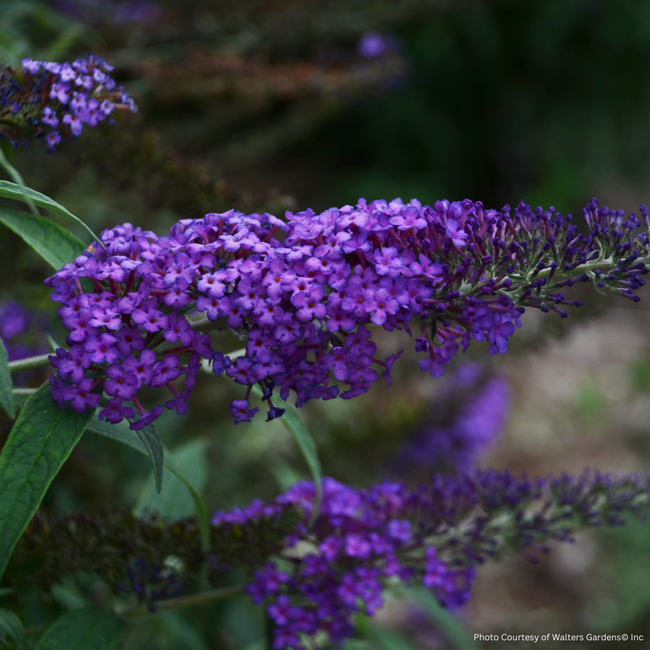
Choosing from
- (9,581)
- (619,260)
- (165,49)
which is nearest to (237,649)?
(9,581)

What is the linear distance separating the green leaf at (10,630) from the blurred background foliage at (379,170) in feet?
0.43

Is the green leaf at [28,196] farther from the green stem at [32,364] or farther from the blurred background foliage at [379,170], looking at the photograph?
the blurred background foliage at [379,170]

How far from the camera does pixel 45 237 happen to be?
1062mm

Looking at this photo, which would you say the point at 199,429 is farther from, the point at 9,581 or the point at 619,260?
the point at 619,260

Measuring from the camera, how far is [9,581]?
4.13 ft

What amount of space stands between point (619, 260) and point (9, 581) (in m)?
1.23

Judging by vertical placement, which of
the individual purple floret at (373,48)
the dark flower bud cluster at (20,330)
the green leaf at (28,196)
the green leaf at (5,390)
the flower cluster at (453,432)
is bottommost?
the green leaf at (5,390)

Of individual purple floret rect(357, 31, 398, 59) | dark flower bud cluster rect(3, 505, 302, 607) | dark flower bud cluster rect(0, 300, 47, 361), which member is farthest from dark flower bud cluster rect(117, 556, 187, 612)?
individual purple floret rect(357, 31, 398, 59)

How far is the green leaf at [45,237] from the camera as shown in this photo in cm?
103

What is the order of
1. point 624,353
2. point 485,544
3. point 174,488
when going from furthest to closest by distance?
point 624,353 < point 174,488 < point 485,544

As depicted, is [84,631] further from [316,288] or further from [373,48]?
[373,48]

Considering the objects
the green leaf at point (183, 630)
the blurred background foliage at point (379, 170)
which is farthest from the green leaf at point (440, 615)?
the green leaf at point (183, 630)

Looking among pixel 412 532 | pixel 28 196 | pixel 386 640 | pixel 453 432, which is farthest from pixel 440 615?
pixel 28 196

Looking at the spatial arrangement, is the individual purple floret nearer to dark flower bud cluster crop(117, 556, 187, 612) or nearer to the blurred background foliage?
the blurred background foliage
